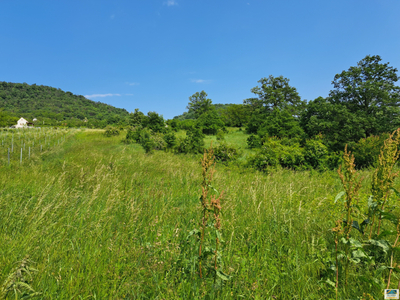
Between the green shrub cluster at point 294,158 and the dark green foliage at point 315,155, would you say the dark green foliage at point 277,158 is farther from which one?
the dark green foliage at point 315,155

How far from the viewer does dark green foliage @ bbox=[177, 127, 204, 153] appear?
1363 cm

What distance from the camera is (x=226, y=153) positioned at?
12.0 m

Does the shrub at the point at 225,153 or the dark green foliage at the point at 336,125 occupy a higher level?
the dark green foliage at the point at 336,125

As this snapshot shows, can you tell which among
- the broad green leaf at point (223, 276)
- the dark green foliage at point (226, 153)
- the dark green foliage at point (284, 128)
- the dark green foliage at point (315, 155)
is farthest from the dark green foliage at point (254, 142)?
the broad green leaf at point (223, 276)

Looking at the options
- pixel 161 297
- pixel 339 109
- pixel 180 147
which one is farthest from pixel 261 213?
pixel 339 109

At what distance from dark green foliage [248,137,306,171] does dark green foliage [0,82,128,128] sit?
106362 mm

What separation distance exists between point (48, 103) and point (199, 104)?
125419 millimetres

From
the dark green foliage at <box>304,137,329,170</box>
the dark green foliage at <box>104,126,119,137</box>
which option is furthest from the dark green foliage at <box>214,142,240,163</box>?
the dark green foliage at <box>104,126,119,137</box>

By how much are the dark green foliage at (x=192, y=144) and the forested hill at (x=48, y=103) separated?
102543 mm

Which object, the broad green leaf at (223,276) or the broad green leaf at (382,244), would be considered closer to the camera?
the broad green leaf at (223,276)

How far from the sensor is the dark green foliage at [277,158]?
384 inches

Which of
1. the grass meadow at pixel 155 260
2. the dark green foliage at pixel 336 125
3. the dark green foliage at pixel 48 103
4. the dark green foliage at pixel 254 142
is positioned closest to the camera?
the grass meadow at pixel 155 260

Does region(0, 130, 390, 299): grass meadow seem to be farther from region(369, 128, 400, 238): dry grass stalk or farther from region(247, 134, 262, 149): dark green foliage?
region(247, 134, 262, 149): dark green foliage

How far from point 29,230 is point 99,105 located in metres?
160
